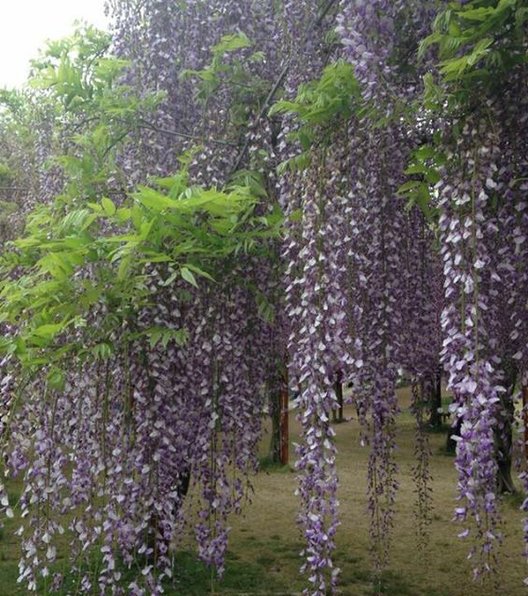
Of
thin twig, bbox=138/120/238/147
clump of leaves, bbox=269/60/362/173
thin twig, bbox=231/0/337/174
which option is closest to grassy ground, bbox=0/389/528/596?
clump of leaves, bbox=269/60/362/173

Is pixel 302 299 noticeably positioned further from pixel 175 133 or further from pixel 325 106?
pixel 175 133

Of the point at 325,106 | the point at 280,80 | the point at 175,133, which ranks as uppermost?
the point at 280,80

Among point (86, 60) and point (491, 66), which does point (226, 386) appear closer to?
point (491, 66)

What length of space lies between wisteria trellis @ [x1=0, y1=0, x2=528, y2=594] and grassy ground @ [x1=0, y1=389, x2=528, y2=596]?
1792mm

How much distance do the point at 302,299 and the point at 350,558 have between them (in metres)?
4.28

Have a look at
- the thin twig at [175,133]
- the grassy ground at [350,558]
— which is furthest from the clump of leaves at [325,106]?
the grassy ground at [350,558]

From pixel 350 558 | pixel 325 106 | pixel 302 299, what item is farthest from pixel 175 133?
pixel 350 558

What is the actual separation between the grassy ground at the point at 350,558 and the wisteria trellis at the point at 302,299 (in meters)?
1.79

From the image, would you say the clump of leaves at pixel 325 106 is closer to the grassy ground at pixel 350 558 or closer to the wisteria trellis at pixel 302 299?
the wisteria trellis at pixel 302 299

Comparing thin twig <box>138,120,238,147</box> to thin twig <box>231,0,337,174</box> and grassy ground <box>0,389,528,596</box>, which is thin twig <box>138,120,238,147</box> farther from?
grassy ground <box>0,389,528,596</box>

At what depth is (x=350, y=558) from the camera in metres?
6.72

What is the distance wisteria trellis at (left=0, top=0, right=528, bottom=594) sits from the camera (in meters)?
2.87

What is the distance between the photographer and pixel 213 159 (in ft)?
14.0

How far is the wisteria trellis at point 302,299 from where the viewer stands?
287 centimetres
